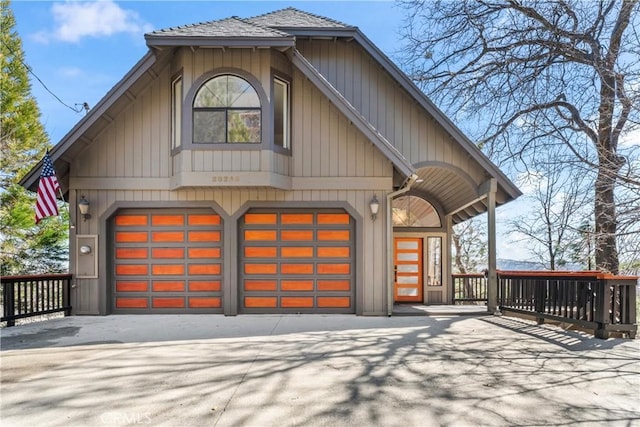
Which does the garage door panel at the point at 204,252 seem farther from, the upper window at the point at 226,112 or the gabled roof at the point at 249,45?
the gabled roof at the point at 249,45

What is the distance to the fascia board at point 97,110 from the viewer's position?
A: 7453 mm

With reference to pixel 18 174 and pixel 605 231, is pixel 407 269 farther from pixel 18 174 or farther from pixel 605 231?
pixel 18 174

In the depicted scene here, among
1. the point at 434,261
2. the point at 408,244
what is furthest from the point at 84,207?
the point at 434,261

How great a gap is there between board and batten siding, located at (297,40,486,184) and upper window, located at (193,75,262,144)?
8.03 ft

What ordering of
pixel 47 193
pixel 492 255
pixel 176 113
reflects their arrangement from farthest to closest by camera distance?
1. pixel 492 255
2. pixel 176 113
3. pixel 47 193

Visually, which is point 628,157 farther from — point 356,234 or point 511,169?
point 356,234

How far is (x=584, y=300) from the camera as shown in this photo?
6.30 meters

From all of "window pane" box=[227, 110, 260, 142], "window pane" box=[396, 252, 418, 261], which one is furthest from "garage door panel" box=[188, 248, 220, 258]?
"window pane" box=[396, 252, 418, 261]

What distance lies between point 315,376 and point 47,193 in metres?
6.25

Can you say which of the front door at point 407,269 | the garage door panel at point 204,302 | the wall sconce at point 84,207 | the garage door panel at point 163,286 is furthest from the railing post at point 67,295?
the front door at point 407,269

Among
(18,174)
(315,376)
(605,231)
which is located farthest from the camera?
(18,174)

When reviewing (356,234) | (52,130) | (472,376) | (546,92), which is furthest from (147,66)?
(52,130)

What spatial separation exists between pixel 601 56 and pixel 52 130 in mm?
20984

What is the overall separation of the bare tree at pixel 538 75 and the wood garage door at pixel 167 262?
7.36 meters
